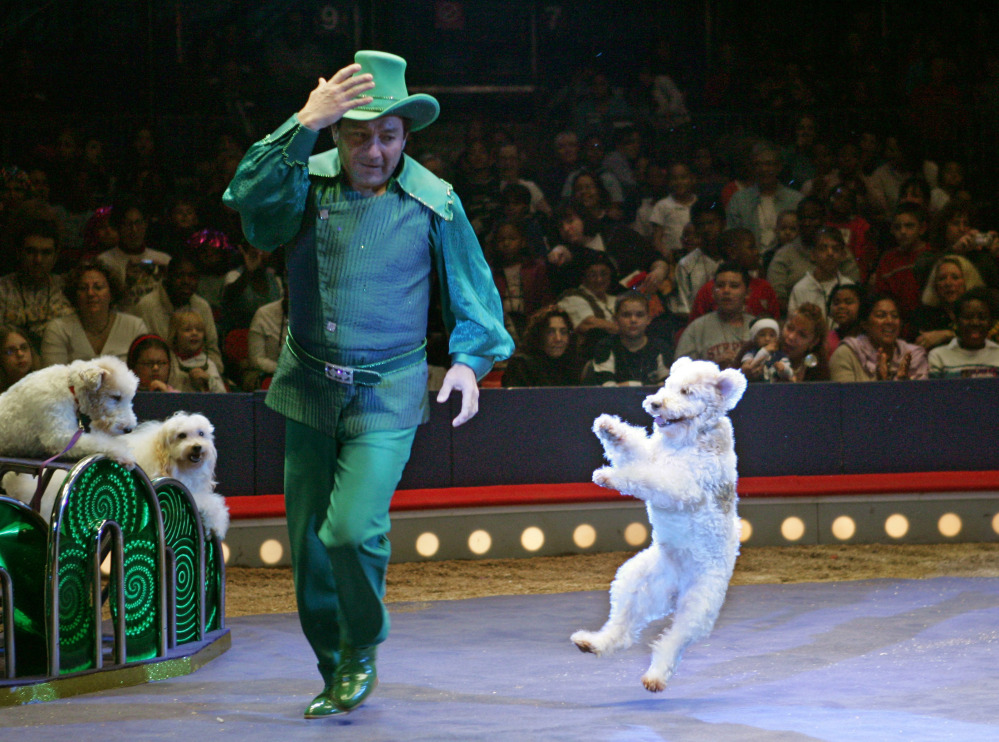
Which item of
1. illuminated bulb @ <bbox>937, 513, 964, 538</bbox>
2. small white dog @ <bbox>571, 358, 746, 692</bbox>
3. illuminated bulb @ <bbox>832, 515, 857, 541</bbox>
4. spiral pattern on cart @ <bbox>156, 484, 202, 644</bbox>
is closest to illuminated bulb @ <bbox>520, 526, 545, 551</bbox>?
illuminated bulb @ <bbox>832, 515, 857, 541</bbox>

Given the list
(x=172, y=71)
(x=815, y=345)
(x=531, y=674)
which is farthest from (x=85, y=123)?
(x=531, y=674)

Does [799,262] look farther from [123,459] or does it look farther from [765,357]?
[123,459]

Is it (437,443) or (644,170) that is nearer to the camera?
(437,443)

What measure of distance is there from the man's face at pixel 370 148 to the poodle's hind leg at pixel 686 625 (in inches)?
65.8

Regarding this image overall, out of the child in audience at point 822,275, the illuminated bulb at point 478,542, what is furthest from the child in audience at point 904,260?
the illuminated bulb at point 478,542

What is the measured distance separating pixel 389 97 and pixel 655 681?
78.4 inches

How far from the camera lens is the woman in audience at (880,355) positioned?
7914 mm

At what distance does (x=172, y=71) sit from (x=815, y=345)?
5361mm

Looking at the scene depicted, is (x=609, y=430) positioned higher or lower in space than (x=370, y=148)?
lower

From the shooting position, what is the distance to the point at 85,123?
877 centimetres

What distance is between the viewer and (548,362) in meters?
7.75

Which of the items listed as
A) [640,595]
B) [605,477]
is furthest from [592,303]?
[605,477]

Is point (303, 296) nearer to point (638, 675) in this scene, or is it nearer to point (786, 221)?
point (638, 675)

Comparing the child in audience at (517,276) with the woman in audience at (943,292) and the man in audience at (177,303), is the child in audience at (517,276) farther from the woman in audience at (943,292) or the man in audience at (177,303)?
the woman in audience at (943,292)
